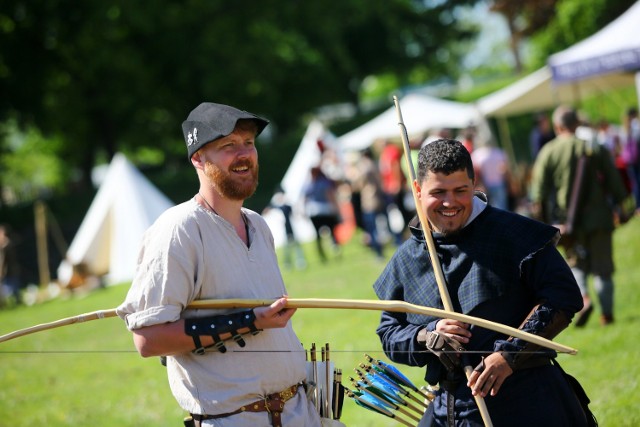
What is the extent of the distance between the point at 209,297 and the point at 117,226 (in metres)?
18.8

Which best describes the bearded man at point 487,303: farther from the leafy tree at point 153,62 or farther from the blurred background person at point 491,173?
the leafy tree at point 153,62

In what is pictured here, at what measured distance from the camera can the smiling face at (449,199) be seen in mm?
3686

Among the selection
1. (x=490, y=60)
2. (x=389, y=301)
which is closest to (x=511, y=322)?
(x=389, y=301)

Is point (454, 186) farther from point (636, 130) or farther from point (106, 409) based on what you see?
point (636, 130)

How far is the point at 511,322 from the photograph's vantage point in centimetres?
369

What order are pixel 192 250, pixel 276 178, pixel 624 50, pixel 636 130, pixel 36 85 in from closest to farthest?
1. pixel 192 250
2. pixel 624 50
3. pixel 636 130
4. pixel 36 85
5. pixel 276 178

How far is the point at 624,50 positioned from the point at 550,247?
10.8 meters

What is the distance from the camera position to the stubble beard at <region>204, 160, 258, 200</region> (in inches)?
143

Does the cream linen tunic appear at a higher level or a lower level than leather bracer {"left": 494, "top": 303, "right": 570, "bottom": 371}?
higher

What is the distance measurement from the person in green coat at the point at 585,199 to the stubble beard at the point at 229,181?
5201 millimetres

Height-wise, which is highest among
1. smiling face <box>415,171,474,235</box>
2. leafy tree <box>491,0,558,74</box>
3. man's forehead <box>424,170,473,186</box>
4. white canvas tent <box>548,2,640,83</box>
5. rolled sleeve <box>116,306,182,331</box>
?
leafy tree <box>491,0,558,74</box>

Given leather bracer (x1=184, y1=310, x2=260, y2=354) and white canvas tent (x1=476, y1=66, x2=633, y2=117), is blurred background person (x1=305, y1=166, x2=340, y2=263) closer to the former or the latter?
white canvas tent (x1=476, y1=66, x2=633, y2=117)

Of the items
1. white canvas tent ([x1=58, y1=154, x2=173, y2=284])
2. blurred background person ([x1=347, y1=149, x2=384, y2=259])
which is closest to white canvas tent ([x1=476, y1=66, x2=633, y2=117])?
blurred background person ([x1=347, y1=149, x2=384, y2=259])

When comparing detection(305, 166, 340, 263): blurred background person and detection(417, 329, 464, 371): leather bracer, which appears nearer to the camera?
detection(417, 329, 464, 371): leather bracer
